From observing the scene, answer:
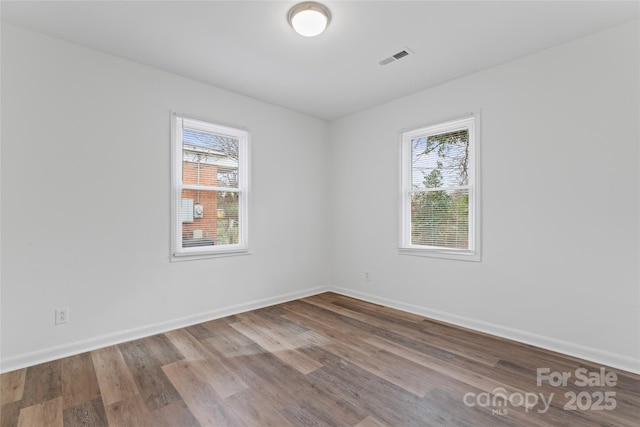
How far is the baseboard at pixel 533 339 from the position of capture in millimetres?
2324

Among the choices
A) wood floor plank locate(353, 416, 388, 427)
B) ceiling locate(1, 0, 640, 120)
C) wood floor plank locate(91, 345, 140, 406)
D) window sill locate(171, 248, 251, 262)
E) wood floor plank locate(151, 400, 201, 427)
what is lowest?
wood floor plank locate(91, 345, 140, 406)

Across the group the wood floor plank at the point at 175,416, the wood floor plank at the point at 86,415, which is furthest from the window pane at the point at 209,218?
the wood floor plank at the point at 175,416

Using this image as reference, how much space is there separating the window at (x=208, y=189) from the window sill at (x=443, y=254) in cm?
207

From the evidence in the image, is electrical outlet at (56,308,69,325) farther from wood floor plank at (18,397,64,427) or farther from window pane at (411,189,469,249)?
window pane at (411,189,469,249)

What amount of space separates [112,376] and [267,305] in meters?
1.92

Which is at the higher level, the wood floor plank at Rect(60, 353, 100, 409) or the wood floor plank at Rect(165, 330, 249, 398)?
the wood floor plank at Rect(165, 330, 249, 398)

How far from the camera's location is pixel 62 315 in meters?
2.54

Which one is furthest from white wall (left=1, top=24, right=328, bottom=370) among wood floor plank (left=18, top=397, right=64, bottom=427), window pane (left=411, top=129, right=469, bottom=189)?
window pane (left=411, top=129, right=469, bottom=189)

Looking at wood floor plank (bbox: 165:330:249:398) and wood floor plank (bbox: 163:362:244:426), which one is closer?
wood floor plank (bbox: 163:362:244:426)

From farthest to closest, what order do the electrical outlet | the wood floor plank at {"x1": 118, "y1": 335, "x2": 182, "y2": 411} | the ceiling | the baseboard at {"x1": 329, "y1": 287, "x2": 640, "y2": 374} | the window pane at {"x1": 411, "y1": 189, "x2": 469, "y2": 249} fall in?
the window pane at {"x1": 411, "y1": 189, "x2": 469, "y2": 249}
the electrical outlet
the baseboard at {"x1": 329, "y1": 287, "x2": 640, "y2": 374}
the ceiling
the wood floor plank at {"x1": 118, "y1": 335, "x2": 182, "y2": 411}

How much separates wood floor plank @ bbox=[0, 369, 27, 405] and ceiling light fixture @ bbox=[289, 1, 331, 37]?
10.6 ft

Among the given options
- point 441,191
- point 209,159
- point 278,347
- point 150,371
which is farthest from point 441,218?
point 150,371

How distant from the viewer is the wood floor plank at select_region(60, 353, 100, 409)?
1.94 m

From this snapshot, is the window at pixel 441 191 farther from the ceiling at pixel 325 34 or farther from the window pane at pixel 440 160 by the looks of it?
the ceiling at pixel 325 34
